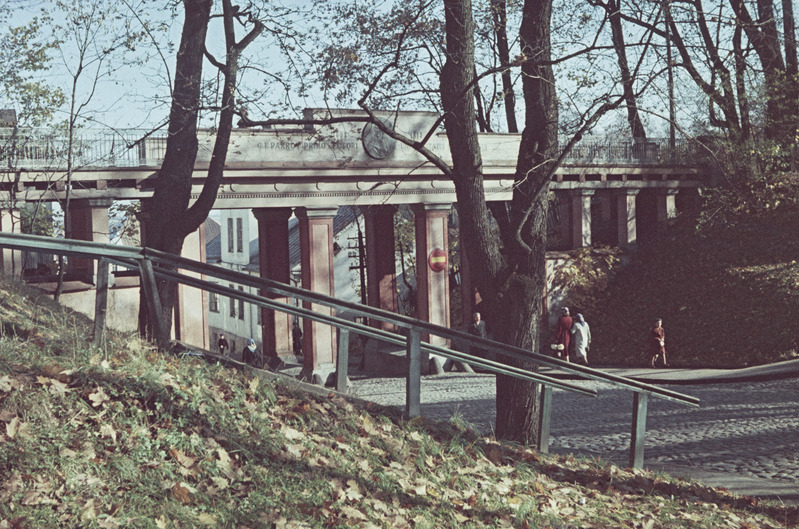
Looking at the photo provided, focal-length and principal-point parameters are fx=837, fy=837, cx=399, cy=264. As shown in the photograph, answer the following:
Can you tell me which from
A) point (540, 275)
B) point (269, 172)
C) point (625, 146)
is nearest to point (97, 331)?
point (540, 275)

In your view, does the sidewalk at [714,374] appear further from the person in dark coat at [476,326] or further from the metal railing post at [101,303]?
the metal railing post at [101,303]

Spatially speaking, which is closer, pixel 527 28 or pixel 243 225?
pixel 527 28

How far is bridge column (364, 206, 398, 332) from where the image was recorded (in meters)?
26.2

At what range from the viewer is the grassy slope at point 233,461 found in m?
4.25

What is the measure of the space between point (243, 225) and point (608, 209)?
21.5m

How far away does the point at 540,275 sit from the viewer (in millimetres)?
8906

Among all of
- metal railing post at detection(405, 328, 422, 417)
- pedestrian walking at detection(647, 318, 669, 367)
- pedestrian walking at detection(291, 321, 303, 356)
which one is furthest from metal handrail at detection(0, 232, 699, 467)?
pedestrian walking at detection(291, 321, 303, 356)

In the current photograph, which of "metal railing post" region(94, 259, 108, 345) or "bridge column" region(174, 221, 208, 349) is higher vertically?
"metal railing post" region(94, 259, 108, 345)

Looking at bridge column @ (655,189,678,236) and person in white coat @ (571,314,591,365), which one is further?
bridge column @ (655,189,678,236)

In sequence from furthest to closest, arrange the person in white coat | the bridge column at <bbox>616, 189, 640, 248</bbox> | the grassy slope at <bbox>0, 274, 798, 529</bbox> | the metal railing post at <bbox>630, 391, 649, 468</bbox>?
1. the bridge column at <bbox>616, 189, 640, 248</bbox>
2. the person in white coat
3. the metal railing post at <bbox>630, 391, 649, 468</bbox>
4. the grassy slope at <bbox>0, 274, 798, 529</bbox>

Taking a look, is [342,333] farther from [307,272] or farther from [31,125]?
[31,125]

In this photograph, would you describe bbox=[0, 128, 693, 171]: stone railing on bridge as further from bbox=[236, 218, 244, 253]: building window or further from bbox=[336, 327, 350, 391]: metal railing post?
bbox=[236, 218, 244, 253]: building window

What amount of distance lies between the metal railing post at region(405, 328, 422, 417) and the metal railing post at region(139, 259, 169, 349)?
1.81m

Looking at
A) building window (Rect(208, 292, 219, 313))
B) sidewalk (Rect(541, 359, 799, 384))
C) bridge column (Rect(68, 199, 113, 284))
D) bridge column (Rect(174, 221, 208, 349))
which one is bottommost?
building window (Rect(208, 292, 219, 313))
